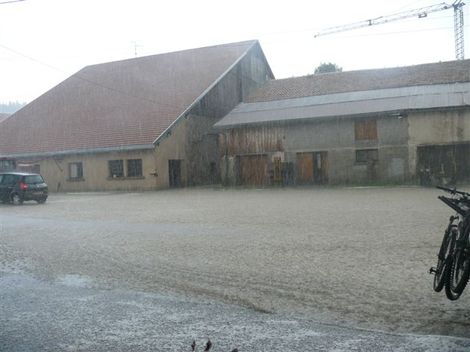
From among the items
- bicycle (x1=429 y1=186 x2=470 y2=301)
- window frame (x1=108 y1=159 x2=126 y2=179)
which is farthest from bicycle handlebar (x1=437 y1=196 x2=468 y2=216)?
window frame (x1=108 y1=159 x2=126 y2=179)

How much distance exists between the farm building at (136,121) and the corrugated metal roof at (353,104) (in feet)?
9.59

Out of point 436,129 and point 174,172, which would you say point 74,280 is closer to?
point 436,129

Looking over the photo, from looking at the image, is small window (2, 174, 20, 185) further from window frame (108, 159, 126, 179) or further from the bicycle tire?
the bicycle tire

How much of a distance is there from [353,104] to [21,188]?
18.7m

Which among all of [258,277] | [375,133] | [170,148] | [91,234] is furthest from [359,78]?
[258,277]

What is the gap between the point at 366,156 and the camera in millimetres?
27203

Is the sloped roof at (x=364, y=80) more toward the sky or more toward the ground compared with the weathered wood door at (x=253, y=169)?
more toward the sky

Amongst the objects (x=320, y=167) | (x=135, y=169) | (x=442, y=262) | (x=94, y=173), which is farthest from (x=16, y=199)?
(x=442, y=262)

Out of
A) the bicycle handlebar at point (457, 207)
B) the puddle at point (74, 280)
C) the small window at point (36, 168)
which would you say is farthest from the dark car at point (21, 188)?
the bicycle handlebar at point (457, 207)

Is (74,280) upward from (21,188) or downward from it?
downward

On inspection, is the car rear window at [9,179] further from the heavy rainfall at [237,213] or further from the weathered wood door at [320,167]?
the weathered wood door at [320,167]

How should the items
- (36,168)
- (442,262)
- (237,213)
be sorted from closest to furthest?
(442,262) → (237,213) → (36,168)

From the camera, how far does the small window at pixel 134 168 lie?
29.2 metres

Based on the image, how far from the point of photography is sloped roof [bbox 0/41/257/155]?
3047 cm
